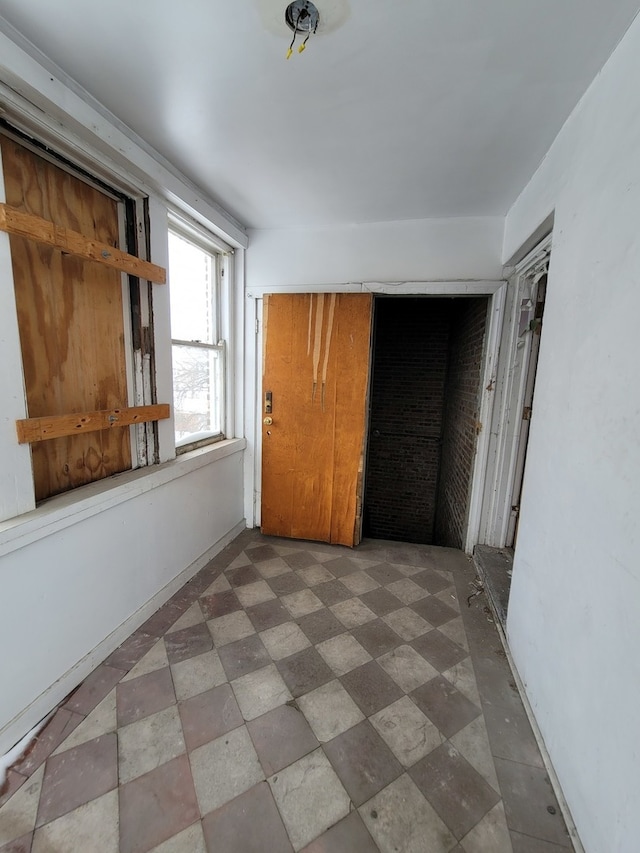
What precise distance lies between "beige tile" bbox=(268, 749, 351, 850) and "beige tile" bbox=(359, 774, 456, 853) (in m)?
0.10

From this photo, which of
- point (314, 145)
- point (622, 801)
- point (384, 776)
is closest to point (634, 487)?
point (622, 801)

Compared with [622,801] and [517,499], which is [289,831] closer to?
[622,801]

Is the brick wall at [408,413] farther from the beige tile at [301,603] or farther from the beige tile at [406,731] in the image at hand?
the beige tile at [406,731]

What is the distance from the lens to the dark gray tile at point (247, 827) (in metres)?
1.06

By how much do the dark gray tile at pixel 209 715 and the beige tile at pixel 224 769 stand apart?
0.11ft

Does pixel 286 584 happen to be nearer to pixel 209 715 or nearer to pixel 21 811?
pixel 209 715

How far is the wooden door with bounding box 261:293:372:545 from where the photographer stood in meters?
2.73

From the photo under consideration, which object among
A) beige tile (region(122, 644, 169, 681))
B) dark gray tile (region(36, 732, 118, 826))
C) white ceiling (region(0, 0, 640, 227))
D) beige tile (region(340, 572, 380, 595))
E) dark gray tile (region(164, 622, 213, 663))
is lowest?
dark gray tile (region(36, 732, 118, 826))

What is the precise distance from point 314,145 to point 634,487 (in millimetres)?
2023

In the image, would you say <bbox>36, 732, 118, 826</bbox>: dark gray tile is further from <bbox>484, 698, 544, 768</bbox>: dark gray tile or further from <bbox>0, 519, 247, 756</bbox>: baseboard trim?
<bbox>484, 698, 544, 768</bbox>: dark gray tile

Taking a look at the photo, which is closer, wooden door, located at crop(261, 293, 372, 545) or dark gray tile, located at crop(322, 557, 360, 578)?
dark gray tile, located at crop(322, 557, 360, 578)

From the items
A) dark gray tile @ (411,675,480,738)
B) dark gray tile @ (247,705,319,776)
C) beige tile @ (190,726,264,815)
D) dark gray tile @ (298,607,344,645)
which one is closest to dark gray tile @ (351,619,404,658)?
dark gray tile @ (298,607,344,645)

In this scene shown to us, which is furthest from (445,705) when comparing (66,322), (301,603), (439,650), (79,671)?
(66,322)

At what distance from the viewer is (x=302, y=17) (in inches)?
43.4
